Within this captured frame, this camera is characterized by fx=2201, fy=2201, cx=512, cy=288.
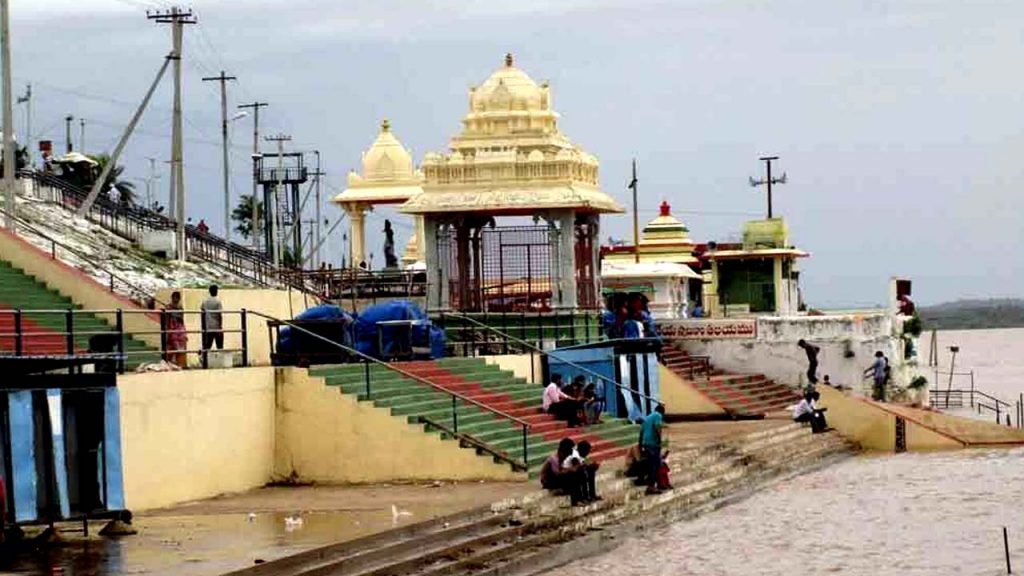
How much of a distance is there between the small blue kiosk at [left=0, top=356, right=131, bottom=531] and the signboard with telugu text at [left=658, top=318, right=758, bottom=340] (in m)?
24.8

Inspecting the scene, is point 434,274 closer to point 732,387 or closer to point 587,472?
point 732,387

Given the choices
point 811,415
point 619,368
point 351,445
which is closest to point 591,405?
point 619,368

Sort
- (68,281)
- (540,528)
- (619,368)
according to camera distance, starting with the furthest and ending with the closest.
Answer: (619,368) < (68,281) < (540,528)

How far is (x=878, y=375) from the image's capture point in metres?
44.2

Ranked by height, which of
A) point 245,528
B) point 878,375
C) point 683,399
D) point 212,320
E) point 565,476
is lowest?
point 245,528

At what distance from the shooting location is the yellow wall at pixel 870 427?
37656 mm

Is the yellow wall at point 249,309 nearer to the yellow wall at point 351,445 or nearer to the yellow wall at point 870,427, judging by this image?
the yellow wall at point 351,445

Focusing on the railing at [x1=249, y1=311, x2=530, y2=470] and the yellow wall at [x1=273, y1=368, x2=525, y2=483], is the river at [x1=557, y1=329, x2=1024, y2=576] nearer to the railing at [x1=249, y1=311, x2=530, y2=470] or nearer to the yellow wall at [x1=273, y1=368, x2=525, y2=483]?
the railing at [x1=249, y1=311, x2=530, y2=470]

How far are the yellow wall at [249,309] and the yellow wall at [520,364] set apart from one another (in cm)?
330

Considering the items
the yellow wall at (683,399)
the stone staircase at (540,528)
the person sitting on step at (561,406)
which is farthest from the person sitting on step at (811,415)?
the person sitting on step at (561,406)

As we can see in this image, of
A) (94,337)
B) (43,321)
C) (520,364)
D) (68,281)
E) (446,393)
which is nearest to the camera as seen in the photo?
(94,337)

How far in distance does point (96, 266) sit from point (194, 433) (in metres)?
12.9

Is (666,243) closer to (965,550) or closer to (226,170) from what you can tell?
(226,170)

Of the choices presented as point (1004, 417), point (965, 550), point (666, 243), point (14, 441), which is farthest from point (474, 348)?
point (666, 243)
